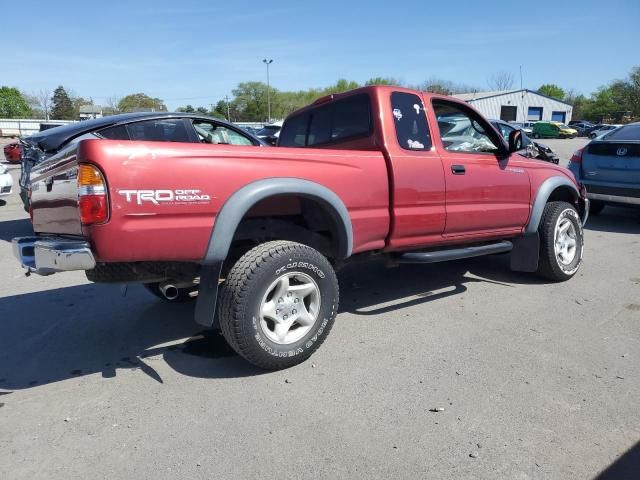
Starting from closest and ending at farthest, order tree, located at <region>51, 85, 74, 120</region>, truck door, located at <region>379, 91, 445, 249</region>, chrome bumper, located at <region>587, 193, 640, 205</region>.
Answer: truck door, located at <region>379, 91, 445, 249</region>
chrome bumper, located at <region>587, 193, 640, 205</region>
tree, located at <region>51, 85, 74, 120</region>

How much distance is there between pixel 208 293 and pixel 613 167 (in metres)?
7.56

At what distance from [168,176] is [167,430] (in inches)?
55.0

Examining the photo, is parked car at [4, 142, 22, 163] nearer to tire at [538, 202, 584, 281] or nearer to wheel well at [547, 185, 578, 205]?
wheel well at [547, 185, 578, 205]

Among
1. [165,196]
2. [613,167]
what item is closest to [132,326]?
[165,196]

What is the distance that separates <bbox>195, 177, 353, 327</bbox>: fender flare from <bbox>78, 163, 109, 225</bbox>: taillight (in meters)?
0.63

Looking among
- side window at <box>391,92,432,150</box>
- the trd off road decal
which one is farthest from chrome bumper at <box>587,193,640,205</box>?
the trd off road decal

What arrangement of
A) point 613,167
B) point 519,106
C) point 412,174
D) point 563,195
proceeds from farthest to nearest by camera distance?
1. point 519,106
2. point 613,167
3. point 563,195
4. point 412,174

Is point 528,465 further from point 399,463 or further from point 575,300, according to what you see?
point 575,300

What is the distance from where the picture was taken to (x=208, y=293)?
123 inches

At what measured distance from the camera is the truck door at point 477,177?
4.28 meters

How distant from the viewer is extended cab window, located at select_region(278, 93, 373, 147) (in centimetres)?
413

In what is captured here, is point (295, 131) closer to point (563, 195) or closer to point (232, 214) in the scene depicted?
point (232, 214)

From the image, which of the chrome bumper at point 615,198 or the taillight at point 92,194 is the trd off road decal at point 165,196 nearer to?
the taillight at point 92,194

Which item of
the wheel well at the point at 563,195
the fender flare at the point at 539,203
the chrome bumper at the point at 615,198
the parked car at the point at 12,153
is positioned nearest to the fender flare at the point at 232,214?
the fender flare at the point at 539,203
